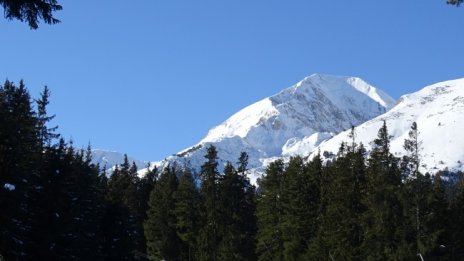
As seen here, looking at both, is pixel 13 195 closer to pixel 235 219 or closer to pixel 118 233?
pixel 118 233

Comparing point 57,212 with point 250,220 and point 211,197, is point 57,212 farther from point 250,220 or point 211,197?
point 250,220

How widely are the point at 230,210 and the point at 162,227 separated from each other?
889 cm

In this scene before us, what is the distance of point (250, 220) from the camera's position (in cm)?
7106

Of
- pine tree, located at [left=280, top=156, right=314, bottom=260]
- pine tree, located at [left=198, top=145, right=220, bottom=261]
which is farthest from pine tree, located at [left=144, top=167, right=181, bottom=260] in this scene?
pine tree, located at [left=280, top=156, right=314, bottom=260]

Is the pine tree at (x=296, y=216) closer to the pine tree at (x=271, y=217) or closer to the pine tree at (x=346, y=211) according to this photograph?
the pine tree at (x=271, y=217)

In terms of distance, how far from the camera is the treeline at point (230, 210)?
37406 millimetres

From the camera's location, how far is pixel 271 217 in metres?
63.4

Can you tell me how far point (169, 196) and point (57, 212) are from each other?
35.1m

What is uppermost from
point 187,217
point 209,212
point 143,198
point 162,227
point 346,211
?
point 143,198

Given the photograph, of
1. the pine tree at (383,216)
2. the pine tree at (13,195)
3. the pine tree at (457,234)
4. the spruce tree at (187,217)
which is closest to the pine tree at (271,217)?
the spruce tree at (187,217)

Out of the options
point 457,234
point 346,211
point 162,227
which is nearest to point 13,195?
point 346,211

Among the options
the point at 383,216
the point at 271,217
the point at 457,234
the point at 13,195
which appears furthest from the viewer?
the point at 271,217

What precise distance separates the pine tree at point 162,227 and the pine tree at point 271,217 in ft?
34.9

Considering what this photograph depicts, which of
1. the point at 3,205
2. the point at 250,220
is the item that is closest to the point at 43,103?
the point at 250,220
